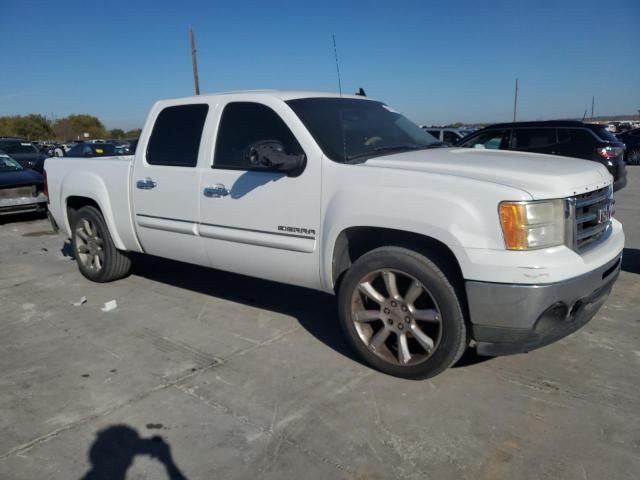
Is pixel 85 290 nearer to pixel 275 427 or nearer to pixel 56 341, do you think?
pixel 56 341

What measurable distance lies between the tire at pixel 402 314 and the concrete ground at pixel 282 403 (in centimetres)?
17

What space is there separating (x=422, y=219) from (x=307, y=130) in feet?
3.92

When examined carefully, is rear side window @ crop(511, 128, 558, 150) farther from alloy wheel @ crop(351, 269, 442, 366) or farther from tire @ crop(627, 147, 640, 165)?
tire @ crop(627, 147, 640, 165)

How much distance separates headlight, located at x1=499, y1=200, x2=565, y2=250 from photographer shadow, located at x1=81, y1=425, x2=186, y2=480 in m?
2.09

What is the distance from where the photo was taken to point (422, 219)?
3.13 m

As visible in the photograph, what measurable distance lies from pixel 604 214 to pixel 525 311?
1149 millimetres

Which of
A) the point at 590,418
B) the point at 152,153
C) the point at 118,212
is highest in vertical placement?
the point at 152,153

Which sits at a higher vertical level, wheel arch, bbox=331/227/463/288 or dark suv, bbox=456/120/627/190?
dark suv, bbox=456/120/627/190

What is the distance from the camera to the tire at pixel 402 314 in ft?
10.4

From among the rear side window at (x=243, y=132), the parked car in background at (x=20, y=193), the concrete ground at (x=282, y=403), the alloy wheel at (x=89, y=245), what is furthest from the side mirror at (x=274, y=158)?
the parked car in background at (x=20, y=193)

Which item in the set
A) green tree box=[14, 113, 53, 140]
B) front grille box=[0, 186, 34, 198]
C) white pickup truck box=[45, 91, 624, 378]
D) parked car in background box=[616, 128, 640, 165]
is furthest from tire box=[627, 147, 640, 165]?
green tree box=[14, 113, 53, 140]

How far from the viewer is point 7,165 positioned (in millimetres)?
11250

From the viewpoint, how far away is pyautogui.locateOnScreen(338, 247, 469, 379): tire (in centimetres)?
317

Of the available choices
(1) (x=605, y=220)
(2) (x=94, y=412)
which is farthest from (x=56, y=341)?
(1) (x=605, y=220)
